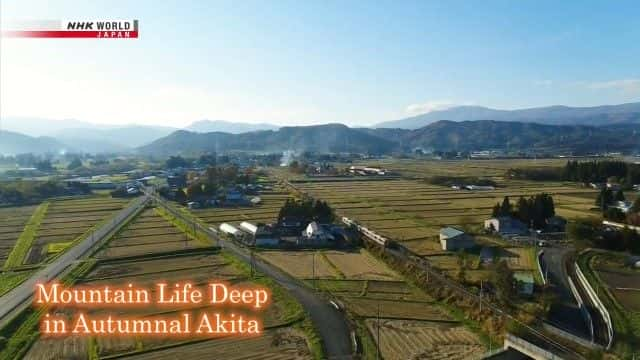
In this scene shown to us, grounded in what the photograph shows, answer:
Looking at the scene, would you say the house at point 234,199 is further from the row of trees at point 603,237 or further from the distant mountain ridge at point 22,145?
the distant mountain ridge at point 22,145

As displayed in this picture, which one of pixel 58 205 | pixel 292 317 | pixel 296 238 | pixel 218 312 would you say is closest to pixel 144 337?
pixel 218 312

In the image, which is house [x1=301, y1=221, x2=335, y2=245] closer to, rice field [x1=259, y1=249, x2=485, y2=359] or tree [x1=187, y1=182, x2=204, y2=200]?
rice field [x1=259, y1=249, x2=485, y2=359]

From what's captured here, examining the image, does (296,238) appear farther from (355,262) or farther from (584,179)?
(584,179)

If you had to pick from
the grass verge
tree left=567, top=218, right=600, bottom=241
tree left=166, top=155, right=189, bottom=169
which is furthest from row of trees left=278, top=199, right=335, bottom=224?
tree left=166, top=155, right=189, bottom=169

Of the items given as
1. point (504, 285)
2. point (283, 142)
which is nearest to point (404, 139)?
point (283, 142)

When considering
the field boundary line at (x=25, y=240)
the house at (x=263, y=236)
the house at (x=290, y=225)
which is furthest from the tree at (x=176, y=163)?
the house at (x=263, y=236)

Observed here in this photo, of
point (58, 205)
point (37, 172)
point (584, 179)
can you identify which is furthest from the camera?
point (37, 172)

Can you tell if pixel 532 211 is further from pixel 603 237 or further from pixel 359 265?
pixel 359 265

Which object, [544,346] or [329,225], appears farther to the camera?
[329,225]
